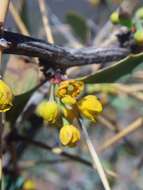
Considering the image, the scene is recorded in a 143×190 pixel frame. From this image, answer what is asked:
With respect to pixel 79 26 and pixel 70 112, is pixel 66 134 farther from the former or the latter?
pixel 79 26

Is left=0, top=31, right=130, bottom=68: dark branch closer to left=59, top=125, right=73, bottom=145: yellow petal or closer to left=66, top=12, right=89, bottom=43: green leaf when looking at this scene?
left=59, top=125, right=73, bottom=145: yellow petal

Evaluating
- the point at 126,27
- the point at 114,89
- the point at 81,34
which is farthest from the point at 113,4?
the point at 126,27

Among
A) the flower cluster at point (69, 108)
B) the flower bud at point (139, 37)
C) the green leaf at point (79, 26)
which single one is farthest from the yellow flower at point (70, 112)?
the green leaf at point (79, 26)

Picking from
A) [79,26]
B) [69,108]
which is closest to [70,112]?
[69,108]

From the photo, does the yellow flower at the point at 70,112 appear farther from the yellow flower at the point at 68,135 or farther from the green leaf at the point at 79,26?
the green leaf at the point at 79,26

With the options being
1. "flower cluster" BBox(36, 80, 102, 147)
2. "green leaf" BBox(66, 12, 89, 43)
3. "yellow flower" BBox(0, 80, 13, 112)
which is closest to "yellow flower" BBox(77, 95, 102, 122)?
"flower cluster" BBox(36, 80, 102, 147)

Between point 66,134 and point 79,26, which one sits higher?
point 79,26
